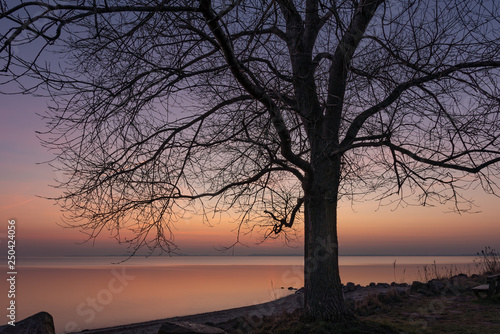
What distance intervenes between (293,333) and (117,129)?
4600 mm

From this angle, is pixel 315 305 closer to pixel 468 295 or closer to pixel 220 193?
pixel 220 193

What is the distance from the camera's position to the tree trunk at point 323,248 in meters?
7.70

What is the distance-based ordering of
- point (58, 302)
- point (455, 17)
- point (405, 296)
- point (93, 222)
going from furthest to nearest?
point (58, 302) < point (405, 296) < point (93, 222) < point (455, 17)

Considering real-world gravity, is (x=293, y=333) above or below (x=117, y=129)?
below

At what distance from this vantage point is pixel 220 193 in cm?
852

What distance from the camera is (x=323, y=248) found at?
7934 millimetres

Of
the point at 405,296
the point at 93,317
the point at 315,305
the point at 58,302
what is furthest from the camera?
the point at 58,302

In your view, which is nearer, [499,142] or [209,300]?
[499,142]

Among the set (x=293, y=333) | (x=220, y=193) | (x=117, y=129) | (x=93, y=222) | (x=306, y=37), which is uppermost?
(x=306, y=37)

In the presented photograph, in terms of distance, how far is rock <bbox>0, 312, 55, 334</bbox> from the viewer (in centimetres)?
630

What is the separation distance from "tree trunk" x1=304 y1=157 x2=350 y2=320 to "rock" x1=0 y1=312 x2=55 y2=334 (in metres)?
4.48

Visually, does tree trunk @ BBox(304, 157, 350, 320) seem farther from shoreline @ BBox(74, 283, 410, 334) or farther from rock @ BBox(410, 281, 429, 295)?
rock @ BBox(410, 281, 429, 295)

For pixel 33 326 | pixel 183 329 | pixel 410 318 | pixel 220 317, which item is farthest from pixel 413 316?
pixel 33 326

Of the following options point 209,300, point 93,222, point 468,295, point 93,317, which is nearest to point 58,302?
point 93,317
